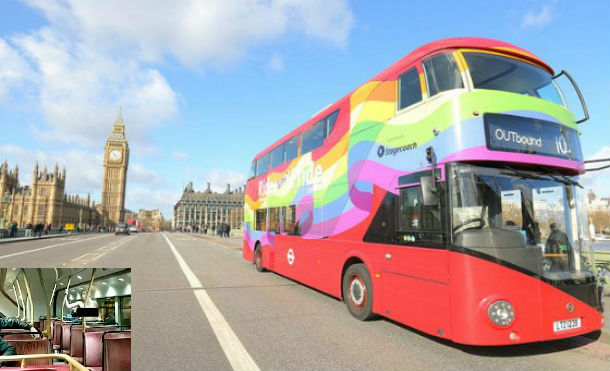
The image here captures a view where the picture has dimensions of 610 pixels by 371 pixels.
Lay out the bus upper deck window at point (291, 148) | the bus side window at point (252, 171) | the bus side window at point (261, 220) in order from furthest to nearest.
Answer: the bus side window at point (252, 171) → the bus side window at point (261, 220) → the bus upper deck window at point (291, 148)

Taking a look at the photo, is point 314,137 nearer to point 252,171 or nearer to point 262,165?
point 262,165

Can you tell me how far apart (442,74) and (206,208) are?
179428mm

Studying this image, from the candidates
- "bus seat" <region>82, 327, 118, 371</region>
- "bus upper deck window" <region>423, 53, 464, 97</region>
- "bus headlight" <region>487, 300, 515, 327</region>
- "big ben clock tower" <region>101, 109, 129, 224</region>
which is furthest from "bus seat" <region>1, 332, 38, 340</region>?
"big ben clock tower" <region>101, 109, 129, 224</region>

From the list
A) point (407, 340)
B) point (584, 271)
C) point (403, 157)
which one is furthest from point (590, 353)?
point (403, 157)

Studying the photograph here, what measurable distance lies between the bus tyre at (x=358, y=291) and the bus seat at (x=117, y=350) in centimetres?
448

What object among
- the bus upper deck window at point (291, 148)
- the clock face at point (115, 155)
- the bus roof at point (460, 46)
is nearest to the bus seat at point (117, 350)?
the bus roof at point (460, 46)

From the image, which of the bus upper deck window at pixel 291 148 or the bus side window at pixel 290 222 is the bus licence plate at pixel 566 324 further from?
the bus upper deck window at pixel 291 148

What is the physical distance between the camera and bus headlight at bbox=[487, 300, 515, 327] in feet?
13.7

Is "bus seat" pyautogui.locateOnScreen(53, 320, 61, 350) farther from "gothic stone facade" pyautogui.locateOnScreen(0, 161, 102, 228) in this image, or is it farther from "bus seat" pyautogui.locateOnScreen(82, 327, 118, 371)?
"gothic stone facade" pyautogui.locateOnScreen(0, 161, 102, 228)

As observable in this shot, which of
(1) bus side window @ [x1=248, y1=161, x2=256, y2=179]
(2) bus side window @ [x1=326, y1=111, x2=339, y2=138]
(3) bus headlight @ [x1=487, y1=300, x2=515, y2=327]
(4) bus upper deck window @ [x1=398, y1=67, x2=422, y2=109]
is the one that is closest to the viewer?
(3) bus headlight @ [x1=487, y1=300, x2=515, y2=327]

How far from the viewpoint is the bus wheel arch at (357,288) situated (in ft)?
19.7

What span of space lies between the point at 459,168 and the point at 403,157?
101 centimetres

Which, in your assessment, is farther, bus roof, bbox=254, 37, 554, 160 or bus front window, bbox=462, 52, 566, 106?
bus roof, bbox=254, 37, 554, 160

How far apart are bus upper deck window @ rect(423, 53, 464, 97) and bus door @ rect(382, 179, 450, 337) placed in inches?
52.1
